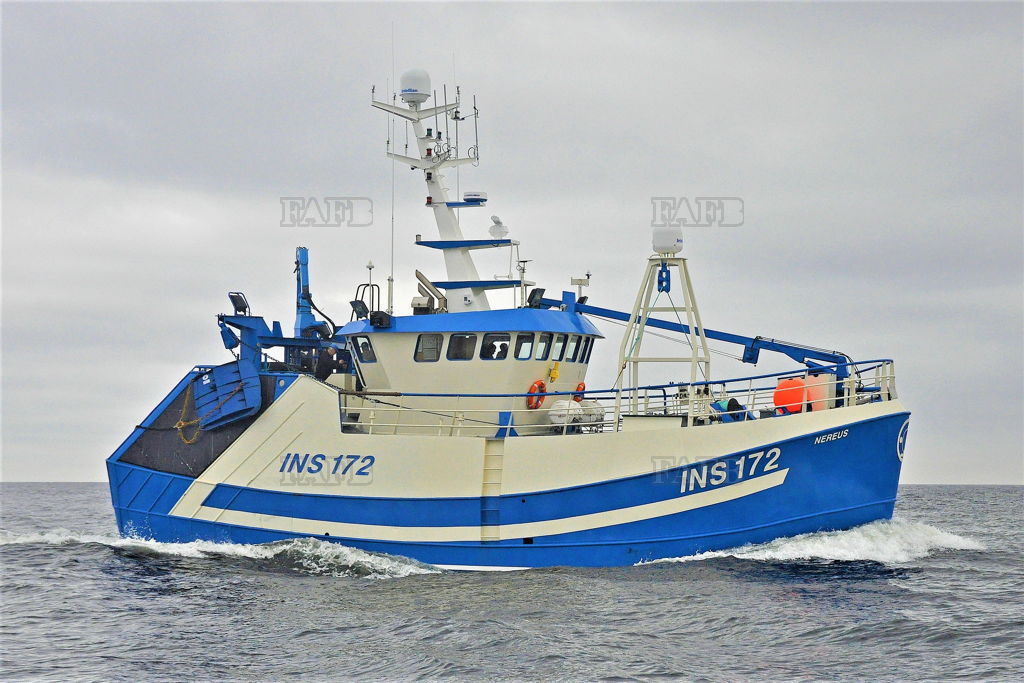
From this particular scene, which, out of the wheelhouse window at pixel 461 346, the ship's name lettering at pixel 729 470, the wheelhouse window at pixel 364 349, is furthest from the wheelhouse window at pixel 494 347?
the ship's name lettering at pixel 729 470

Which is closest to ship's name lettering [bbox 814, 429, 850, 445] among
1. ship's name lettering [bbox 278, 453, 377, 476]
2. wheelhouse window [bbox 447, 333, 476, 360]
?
wheelhouse window [bbox 447, 333, 476, 360]

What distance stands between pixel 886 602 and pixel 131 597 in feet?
35.5

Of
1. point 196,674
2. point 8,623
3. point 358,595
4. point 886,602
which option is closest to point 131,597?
point 8,623

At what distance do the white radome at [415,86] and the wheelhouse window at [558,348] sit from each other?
18.0 ft

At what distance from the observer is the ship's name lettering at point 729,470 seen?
15805mm

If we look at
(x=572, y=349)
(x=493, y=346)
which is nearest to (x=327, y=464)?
(x=493, y=346)

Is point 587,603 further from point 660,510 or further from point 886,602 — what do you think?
point 886,602

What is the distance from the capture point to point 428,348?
18.6 metres

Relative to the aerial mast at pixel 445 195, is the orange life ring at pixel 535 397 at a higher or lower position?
lower

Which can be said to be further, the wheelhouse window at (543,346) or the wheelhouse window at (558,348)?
the wheelhouse window at (558,348)

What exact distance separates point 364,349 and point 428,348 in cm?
134

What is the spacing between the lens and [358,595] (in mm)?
15117

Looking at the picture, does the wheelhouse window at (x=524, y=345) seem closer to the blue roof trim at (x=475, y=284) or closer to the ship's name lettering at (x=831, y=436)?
the blue roof trim at (x=475, y=284)

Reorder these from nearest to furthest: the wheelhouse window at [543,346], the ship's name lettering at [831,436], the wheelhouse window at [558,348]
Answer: the ship's name lettering at [831,436] → the wheelhouse window at [543,346] → the wheelhouse window at [558,348]
